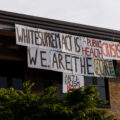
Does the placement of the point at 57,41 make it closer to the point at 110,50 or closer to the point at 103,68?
the point at 103,68

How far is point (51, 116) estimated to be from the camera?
14375mm

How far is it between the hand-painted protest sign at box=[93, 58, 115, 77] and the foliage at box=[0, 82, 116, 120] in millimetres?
6812

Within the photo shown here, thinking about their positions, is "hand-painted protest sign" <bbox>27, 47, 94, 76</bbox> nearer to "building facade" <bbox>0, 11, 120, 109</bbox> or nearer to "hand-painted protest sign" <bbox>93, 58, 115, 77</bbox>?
"hand-painted protest sign" <bbox>93, 58, 115, 77</bbox>

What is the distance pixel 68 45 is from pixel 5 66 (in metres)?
3.70

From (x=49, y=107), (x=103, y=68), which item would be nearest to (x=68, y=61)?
(x=103, y=68)

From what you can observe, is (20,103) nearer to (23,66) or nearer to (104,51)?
(23,66)

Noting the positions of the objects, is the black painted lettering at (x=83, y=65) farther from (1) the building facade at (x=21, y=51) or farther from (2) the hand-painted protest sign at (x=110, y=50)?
(2) the hand-painted protest sign at (x=110, y=50)

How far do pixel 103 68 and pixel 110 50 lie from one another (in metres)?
1.25

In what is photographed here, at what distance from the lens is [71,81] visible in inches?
816

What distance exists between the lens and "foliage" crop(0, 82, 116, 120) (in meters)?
14.2

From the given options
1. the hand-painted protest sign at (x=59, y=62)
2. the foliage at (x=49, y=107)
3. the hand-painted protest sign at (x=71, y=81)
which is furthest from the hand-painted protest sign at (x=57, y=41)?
the foliage at (x=49, y=107)

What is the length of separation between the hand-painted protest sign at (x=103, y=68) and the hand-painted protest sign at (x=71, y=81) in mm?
1149

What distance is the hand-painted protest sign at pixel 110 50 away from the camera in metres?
22.3

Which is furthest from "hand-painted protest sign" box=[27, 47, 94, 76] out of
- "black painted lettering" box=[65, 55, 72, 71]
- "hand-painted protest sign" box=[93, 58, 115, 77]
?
"hand-painted protest sign" box=[93, 58, 115, 77]
